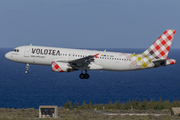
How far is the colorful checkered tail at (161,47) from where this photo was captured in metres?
55.5

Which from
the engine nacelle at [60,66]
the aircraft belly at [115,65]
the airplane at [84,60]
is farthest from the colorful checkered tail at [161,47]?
the engine nacelle at [60,66]

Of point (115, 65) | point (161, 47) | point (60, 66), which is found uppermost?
point (161, 47)

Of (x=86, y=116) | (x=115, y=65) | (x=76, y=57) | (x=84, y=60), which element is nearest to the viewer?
(x=84, y=60)

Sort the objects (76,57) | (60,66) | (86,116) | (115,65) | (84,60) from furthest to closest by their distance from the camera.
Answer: (86,116), (115,65), (76,57), (60,66), (84,60)

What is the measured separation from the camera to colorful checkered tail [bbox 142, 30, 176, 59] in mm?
55469

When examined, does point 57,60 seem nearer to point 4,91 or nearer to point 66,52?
point 66,52

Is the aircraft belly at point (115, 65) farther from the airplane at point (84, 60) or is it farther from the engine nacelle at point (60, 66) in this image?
the engine nacelle at point (60, 66)

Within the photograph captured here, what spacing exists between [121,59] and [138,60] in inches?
131

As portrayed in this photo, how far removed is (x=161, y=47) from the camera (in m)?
56.0

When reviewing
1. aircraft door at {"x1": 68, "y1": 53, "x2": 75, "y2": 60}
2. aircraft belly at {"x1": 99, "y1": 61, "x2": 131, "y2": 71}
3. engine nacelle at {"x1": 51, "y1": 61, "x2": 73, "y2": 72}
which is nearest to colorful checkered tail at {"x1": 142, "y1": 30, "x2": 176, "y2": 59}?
aircraft belly at {"x1": 99, "y1": 61, "x2": 131, "y2": 71}

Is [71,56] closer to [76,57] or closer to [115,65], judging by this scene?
[76,57]

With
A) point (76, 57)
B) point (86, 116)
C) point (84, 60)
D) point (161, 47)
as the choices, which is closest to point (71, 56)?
point (76, 57)

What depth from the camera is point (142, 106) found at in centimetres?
10638

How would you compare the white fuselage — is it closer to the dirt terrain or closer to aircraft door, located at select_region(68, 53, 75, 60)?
aircraft door, located at select_region(68, 53, 75, 60)
